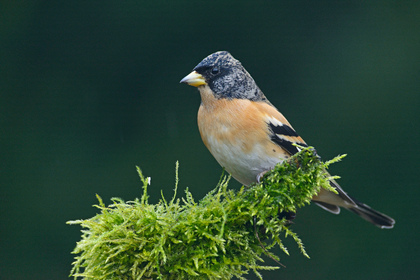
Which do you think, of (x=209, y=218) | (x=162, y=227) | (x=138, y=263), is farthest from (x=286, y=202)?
(x=138, y=263)

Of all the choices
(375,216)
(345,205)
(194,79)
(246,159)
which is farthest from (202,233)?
(375,216)

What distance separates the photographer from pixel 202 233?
1.76 m

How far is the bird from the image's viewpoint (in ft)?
8.16

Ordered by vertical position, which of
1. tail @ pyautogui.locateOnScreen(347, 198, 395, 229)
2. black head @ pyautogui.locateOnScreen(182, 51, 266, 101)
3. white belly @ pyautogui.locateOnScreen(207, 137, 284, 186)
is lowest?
tail @ pyautogui.locateOnScreen(347, 198, 395, 229)

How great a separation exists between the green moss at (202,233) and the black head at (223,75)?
883 mm

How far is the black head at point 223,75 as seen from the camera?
8.62ft

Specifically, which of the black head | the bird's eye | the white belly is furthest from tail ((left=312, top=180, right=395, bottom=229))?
the bird's eye

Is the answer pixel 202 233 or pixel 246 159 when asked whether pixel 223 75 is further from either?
pixel 202 233

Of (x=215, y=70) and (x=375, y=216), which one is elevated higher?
(x=215, y=70)

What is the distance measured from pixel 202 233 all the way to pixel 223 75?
1148 mm

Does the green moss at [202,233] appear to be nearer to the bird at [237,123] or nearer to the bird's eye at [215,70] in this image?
the bird at [237,123]

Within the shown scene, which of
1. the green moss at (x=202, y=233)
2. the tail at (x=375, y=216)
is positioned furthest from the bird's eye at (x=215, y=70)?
the tail at (x=375, y=216)

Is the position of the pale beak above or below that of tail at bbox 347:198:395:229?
above

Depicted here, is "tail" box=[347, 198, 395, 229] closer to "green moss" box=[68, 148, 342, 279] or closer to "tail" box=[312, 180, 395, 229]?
"tail" box=[312, 180, 395, 229]
